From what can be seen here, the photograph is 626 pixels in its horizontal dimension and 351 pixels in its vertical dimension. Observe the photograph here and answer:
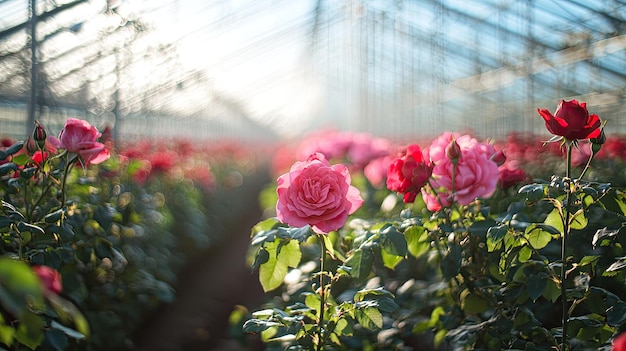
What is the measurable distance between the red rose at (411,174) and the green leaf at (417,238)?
3.5 inches

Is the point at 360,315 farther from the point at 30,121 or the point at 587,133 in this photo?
the point at 30,121

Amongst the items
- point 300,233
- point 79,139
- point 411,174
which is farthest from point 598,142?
point 79,139

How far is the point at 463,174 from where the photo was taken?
4.66ft

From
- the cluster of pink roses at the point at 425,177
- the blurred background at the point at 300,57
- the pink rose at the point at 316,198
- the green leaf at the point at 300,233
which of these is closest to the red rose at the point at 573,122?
the cluster of pink roses at the point at 425,177

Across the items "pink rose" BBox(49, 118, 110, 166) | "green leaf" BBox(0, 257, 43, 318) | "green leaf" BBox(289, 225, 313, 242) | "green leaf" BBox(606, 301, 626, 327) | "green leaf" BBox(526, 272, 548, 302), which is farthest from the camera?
"pink rose" BBox(49, 118, 110, 166)

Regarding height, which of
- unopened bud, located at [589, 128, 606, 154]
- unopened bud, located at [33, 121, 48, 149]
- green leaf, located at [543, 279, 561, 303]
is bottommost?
green leaf, located at [543, 279, 561, 303]

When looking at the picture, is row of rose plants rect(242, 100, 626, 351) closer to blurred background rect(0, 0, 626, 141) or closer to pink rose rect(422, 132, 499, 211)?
pink rose rect(422, 132, 499, 211)

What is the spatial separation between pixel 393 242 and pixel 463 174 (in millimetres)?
274

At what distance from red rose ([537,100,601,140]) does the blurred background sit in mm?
1932

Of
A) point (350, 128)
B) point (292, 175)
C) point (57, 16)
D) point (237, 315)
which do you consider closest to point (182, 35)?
point (57, 16)

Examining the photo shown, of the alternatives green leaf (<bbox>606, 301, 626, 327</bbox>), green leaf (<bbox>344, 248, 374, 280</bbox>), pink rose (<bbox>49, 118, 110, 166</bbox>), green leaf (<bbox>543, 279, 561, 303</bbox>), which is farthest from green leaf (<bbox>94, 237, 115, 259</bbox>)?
green leaf (<bbox>606, 301, 626, 327</bbox>)

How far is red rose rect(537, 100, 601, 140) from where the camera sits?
4.03 feet

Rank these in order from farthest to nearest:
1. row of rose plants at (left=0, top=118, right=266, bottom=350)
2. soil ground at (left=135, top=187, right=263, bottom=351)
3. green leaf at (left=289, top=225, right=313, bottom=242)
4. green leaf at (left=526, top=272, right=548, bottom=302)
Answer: soil ground at (left=135, top=187, right=263, bottom=351)
green leaf at (left=289, top=225, right=313, bottom=242)
green leaf at (left=526, top=272, right=548, bottom=302)
row of rose plants at (left=0, top=118, right=266, bottom=350)

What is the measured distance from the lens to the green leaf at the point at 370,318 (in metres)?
1.25
